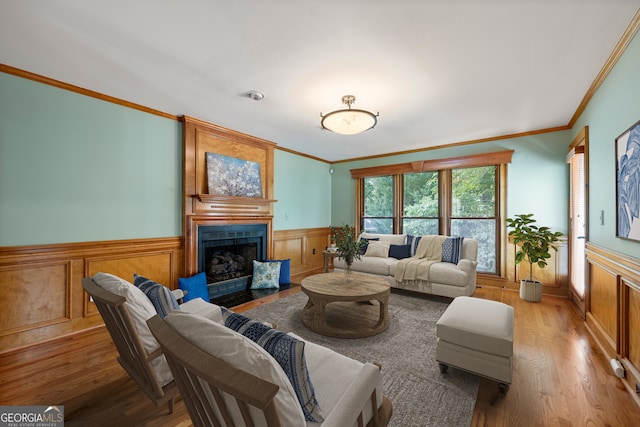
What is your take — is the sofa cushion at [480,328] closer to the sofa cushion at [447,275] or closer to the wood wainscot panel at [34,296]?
the sofa cushion at [447,275]

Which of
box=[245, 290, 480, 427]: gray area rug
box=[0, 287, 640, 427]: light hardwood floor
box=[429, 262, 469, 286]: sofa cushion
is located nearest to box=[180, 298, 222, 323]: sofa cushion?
box=[0, 287, 640, 427]: light hardwood floor

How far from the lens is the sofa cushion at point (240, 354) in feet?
2.64

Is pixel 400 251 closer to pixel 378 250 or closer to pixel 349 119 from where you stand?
pixel 378 250

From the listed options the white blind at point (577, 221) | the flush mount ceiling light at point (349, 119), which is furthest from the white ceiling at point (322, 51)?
the white blind at point (577, 221)

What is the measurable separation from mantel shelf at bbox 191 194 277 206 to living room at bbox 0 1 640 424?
30 cm

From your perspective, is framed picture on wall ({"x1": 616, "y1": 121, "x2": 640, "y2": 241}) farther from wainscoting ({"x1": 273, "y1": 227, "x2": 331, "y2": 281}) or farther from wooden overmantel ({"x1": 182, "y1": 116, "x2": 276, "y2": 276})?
wainscoting ({"x1": 273, "y1": 227, "x2": 331, "y2": 281})

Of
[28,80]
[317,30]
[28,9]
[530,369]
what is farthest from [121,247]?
[530,369]

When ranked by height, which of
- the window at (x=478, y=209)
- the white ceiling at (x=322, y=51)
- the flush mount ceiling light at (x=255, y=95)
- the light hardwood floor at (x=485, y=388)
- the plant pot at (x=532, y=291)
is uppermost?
the white ceiling at (x=322, y=51)

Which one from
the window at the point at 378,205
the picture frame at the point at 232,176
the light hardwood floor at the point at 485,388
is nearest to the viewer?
the light hardwood floor at the point at 485,388

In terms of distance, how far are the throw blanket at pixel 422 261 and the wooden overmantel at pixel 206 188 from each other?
2539 millimetres

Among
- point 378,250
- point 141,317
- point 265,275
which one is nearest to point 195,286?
point 265,275

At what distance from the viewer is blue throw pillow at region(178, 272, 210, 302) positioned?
11.2 feet

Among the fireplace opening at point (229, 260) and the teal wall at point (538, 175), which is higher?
the teal wall at point (538, 175)

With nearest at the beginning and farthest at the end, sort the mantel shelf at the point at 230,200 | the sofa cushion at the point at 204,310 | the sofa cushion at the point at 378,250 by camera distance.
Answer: the sofa cushion at the point at 204,310
the mantel shelf at the point at 230,200
the sofa cushion at the point at 378,250
